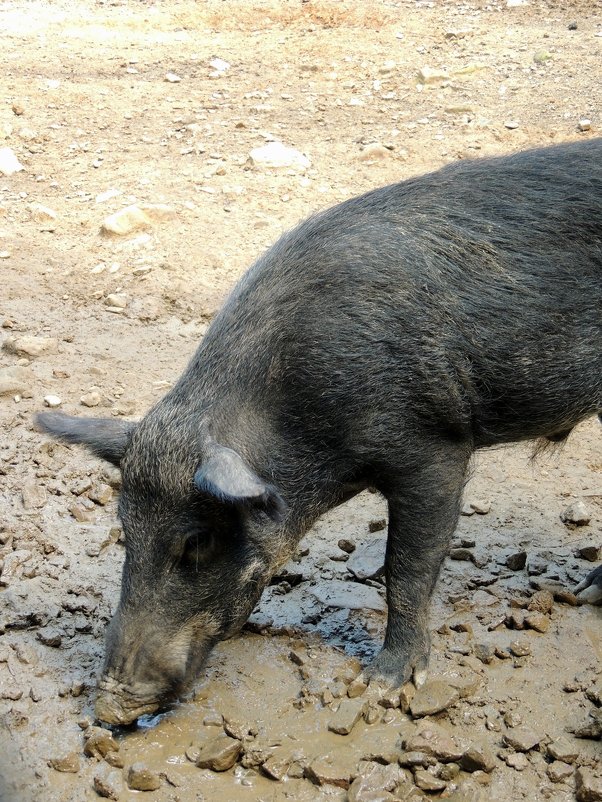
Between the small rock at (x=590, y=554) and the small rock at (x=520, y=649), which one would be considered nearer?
the small rock at (x=520, y=649)

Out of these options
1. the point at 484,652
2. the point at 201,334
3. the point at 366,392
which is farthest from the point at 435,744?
the point at 201,334

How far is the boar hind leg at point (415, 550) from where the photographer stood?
4.19m

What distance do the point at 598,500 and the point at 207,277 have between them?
3504 millimetres

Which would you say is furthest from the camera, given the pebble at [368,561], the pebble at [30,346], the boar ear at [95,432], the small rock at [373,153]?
the small rock at [373,153]

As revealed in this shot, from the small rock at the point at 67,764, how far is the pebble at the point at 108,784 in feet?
0.31

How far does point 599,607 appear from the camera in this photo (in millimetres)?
4895

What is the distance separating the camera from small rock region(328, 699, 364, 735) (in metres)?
4.09

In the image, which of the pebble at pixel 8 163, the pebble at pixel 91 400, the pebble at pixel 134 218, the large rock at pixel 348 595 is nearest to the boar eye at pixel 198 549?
the large rock at pixel 348 595

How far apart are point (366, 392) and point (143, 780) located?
1717mm

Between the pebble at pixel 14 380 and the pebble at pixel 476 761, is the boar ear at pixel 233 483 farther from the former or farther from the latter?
the pebble at pixel 14 380

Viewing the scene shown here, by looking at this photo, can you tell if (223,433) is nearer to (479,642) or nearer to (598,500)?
(479,642)

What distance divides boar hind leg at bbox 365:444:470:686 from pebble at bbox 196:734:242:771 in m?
0.73

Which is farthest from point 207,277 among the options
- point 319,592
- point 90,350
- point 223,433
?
point 223,433

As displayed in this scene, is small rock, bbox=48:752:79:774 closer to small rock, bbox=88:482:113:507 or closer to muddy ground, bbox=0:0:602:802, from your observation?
muddy ground, bbox=0:0:602:802
